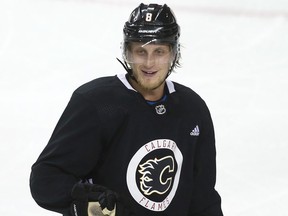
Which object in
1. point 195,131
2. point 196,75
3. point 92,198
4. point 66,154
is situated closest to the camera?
point 92,198

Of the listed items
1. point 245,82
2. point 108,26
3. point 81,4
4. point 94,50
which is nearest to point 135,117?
point 245,82

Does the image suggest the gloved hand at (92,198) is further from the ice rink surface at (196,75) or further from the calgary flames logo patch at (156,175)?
the ice rink surface at (196,75)

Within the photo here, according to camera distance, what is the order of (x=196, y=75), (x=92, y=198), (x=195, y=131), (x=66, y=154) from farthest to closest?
(x=196, y=75), (x=195, y=131), (x=66, y=154), (x=92, y=198)

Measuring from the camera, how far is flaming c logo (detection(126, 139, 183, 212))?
1.90m

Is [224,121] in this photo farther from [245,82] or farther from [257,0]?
[257,0]

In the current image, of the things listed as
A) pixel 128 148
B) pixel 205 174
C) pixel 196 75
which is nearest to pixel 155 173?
pixel 128 148

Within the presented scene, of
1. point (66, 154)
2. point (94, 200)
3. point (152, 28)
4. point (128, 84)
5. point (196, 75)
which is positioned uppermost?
point (196, 75)

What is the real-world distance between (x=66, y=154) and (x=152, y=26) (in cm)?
42

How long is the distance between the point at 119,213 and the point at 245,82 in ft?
7.32

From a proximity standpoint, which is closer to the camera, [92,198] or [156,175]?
[92,198]

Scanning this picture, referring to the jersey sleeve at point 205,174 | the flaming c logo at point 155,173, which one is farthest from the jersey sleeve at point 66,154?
the jersey sleeve at point 205,174

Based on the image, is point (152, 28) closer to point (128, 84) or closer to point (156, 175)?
point (128, 84)

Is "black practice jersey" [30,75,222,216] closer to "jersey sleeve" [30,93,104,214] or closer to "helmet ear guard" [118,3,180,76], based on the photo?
"jersey sleeve" [30,93,104,214]

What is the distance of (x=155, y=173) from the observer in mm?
1919
